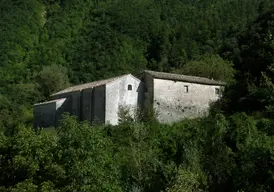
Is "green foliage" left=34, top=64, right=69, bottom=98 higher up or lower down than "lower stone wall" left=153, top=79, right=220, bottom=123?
higher up

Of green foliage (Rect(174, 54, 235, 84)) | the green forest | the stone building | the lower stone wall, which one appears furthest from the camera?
green foliage (Rect(174, 54, 235, 84))

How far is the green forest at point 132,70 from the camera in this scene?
21578 millimetres

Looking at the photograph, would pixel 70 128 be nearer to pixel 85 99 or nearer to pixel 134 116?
pixel 134 116

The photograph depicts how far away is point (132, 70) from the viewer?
234ft

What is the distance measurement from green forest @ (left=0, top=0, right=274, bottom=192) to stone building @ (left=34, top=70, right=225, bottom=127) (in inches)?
72.6

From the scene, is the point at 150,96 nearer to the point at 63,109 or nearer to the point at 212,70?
the point at 63,109

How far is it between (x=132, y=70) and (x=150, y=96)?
29.8 m

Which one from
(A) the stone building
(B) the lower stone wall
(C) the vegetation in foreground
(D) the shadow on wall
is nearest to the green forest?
(C) the vegetation in foreground

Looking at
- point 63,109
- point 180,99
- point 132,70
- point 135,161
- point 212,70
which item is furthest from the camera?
point 132,70

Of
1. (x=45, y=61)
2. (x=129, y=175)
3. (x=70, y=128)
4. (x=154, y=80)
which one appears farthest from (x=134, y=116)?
(x=45, y=61)

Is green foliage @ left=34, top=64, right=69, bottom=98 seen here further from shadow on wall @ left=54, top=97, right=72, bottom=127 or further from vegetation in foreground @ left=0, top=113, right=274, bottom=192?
vegetation in foreground @ left=0, top=113, right=274, bottom=192

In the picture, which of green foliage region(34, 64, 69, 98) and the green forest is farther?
green foliage region(34, 64, 69, 98)

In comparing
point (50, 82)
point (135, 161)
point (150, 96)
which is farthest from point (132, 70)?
point (135, 161)

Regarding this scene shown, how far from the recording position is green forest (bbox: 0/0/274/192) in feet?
70.8
